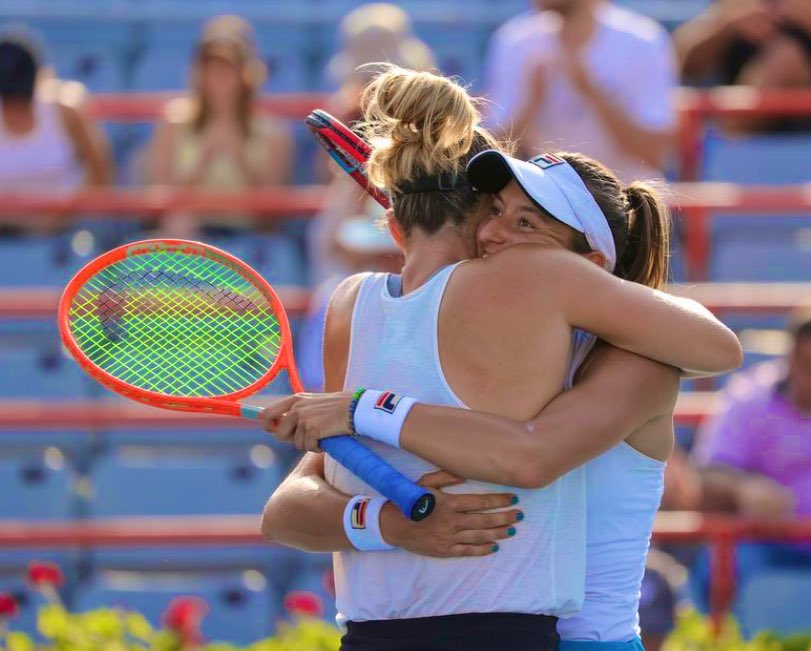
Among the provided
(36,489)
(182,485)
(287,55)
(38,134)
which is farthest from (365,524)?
(287,55)

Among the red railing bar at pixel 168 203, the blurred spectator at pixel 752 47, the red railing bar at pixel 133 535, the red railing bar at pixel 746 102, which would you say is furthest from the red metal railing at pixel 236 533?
the blurred spectator at pixel 752 47

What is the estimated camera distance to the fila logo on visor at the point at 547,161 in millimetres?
2678

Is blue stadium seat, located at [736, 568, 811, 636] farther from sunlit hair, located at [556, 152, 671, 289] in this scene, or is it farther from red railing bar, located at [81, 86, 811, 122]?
sunlit hair, located at [556, 152, 671, 289]

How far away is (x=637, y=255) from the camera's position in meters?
2.81

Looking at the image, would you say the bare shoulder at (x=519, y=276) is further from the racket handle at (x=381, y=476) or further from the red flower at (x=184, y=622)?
the red flower at (x=184, y=622)

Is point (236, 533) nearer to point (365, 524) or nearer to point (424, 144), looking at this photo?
point (365, 524)

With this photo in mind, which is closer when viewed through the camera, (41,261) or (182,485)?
(182,485)

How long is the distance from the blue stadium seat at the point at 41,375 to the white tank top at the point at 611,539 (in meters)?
3.84

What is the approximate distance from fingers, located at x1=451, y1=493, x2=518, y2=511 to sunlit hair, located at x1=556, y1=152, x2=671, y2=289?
0.52 meters

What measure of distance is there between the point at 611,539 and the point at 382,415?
1.55 ft

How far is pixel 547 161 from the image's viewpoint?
269 cm

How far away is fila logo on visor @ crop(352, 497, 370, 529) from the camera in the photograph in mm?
2568

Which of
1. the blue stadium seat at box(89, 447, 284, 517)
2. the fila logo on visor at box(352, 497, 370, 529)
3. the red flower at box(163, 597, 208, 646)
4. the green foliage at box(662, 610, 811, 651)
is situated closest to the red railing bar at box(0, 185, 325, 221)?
the blue stadium seat at box(89, 447, 284, 517)

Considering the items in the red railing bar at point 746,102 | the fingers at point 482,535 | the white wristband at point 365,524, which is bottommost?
the white wristband at point 365,524
